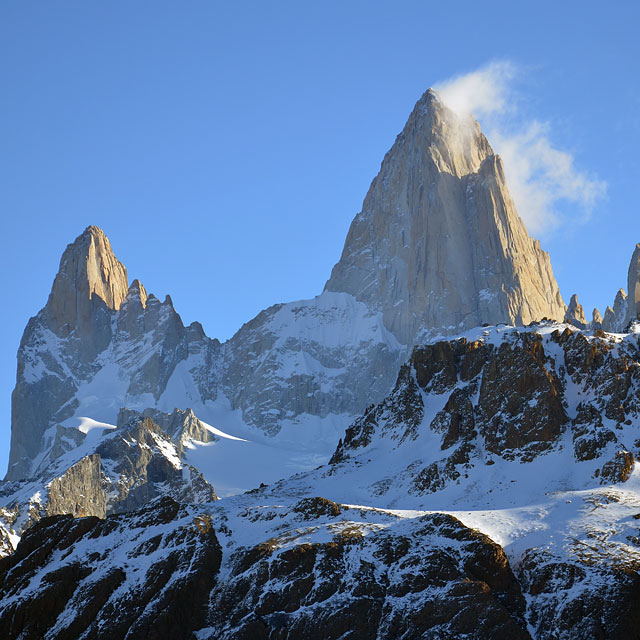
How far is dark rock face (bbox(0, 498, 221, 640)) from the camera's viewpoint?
117938 millimetres

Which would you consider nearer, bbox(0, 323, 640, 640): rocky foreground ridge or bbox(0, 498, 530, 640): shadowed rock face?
bbox(0, 498, 530, 640): shadowed rock face

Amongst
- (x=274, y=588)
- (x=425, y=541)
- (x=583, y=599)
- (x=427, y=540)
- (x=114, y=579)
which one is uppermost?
(x=427, y=540)

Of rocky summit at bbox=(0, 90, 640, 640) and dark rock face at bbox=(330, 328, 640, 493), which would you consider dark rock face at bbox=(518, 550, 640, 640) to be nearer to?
rocky summit at bbox=(0, 90, 640, 640)

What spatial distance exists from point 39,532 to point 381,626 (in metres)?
46.3

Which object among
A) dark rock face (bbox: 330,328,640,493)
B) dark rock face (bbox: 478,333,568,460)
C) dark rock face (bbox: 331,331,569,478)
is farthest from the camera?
dark rock face (bbox: 331,331,569,478)

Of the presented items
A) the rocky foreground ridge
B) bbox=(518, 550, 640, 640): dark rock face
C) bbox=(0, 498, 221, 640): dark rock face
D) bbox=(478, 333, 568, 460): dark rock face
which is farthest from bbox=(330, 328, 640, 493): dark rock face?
bbox=(0, 498, 221, 640): dark rock face

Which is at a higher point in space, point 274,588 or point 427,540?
point 427,540

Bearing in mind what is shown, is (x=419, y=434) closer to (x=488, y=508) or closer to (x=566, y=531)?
(x=488, y=508)

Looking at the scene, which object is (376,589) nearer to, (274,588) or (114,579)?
(274,588)

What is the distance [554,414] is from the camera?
15512cm

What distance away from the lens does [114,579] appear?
407 feet

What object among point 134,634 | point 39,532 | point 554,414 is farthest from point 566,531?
point 39,532

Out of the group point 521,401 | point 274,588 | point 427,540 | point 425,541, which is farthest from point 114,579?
point 521,401

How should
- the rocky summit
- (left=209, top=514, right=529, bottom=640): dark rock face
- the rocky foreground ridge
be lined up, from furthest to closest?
1. the rocky foreground ridge
2. the rocky summit
3. (left=209, top=514, right=529, bottom=640): dark rock face
